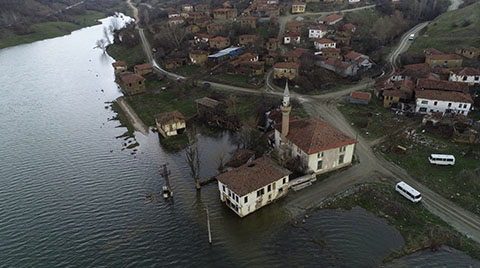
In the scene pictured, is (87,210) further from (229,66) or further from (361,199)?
(229,66)

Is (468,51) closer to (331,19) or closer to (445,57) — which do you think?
(445,57)

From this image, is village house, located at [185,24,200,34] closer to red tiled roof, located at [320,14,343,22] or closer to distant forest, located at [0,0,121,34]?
red tiled roof, located at [320,14,343,22]

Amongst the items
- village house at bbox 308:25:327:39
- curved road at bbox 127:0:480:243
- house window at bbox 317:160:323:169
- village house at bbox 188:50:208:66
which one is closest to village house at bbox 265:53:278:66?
village house at bbox 188:50:208:66

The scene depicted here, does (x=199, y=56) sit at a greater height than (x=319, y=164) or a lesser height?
greater

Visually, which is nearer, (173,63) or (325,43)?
(325,43)

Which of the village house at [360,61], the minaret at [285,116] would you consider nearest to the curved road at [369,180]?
the minaret at [285,116]

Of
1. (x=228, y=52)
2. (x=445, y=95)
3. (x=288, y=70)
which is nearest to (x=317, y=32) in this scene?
(x=228, y=52)
